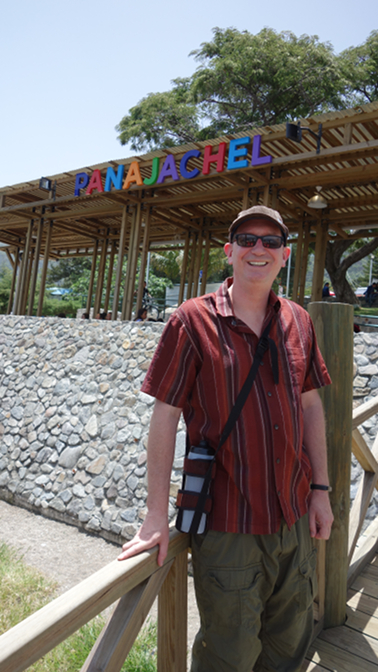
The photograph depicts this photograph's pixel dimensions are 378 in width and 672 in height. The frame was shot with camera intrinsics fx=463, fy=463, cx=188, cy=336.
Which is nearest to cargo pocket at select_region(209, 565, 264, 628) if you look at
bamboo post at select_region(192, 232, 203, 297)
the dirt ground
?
the dirt ground

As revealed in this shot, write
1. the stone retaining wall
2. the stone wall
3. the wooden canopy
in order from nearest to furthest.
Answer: the stone retaining wall, the stone wall, the wooden canopy

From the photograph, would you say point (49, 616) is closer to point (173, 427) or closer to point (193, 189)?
point (173, 427)

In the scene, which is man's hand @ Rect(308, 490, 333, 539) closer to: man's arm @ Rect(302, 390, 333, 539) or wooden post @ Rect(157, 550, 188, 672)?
man's arm @ Rect(302, 390, 333, 539)

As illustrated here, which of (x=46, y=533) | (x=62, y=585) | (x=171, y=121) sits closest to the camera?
(x=62, y=585)

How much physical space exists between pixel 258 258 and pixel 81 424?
20.7 ft

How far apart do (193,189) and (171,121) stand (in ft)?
34.3

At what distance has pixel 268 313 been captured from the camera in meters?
1.70

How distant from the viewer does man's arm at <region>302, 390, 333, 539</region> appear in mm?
1745

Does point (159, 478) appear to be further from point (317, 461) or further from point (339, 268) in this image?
point (339, 268)

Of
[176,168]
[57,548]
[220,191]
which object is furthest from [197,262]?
[57,548]

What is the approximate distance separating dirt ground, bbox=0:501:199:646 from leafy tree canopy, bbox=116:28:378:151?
50.9 ft

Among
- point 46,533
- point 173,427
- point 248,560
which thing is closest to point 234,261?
point 173,427

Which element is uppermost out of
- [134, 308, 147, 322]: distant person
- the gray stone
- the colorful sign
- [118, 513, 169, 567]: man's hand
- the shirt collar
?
the colorful sign

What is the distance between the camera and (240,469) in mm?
1490
